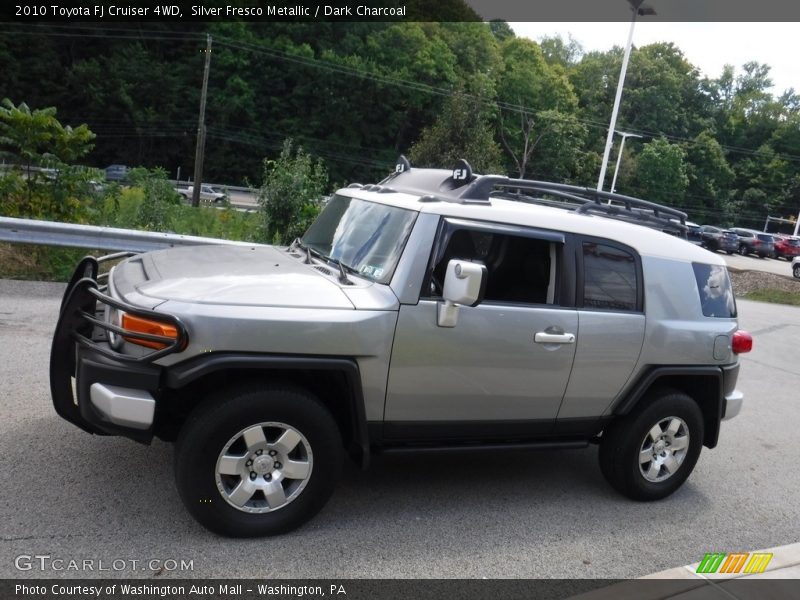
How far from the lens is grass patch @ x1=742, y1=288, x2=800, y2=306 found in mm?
21016

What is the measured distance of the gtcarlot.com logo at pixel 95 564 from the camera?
319 cm

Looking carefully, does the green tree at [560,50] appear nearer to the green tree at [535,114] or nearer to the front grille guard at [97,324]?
the green tree at [535,114]

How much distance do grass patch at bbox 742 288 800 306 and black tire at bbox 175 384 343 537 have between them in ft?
68.2

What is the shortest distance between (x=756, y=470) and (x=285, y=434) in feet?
14.2

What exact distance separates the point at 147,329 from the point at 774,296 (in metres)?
22.4

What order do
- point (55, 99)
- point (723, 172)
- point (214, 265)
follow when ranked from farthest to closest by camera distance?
point (723, 172), point (55, 99), point (214, 265)

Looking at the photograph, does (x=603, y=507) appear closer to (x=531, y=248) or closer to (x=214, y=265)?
(x=531, y=248)

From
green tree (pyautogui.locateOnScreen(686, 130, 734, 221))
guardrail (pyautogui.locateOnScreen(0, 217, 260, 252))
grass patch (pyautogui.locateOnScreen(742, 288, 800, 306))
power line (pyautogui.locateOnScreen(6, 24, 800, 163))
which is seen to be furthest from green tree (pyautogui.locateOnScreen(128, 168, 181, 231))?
green tree (pyautogui.locateOnScreen(686, 130, 734, 221))

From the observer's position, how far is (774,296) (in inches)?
854

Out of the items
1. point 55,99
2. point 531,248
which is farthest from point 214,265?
point 55,99

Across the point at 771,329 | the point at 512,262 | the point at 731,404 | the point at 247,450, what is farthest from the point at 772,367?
the point at 247,450

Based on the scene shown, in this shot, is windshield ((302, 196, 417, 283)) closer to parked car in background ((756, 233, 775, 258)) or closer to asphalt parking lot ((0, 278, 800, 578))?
asphalt parking lot ((0, 278, 800, 578))

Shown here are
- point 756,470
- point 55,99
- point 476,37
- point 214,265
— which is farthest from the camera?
point 476,37

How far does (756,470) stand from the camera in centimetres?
584
